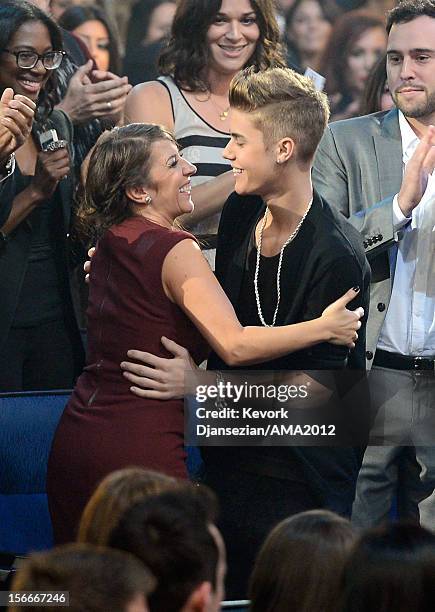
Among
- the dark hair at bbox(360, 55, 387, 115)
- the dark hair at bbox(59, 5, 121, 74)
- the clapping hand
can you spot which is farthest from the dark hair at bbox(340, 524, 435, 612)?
the dark hair at bbox(59, 5, 121, 74)

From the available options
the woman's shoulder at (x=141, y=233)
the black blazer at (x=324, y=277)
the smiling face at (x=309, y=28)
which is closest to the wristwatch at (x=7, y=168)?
the woman's shoulder at (x=141, y=233)

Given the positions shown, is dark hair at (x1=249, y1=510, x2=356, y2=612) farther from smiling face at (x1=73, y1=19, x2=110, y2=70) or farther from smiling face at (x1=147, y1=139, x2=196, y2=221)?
smiling face at (x1=73, y1=19, x2=110, y2=70)

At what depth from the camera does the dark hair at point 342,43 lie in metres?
5.14

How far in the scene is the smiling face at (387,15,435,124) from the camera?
3.71 meters

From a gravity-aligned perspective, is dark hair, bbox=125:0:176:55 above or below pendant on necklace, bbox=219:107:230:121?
above

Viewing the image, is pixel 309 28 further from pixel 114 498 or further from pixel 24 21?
pixel 114 498

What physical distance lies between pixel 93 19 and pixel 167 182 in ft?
6.58

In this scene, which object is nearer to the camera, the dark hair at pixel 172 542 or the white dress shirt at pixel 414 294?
the dark hair at pixel 172 542

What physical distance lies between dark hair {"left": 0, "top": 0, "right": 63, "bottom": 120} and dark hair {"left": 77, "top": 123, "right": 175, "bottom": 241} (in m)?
1.17

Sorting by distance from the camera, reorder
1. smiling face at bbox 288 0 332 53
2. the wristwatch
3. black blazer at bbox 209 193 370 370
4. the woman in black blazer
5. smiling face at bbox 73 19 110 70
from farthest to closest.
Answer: smiling face at bbox 288 0 332 53 → smiling face at bbox 73 19 110 70 → the woman in black blazer → the wristwatch → black blazer at bbox 209 193 370 370

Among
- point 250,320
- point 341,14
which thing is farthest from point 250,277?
point 341,14

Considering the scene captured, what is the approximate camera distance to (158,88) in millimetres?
4188

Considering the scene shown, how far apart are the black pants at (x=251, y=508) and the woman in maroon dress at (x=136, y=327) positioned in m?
0.20

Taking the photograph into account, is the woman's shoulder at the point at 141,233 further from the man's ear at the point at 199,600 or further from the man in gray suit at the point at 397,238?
the man's ear at the point at 199,600
